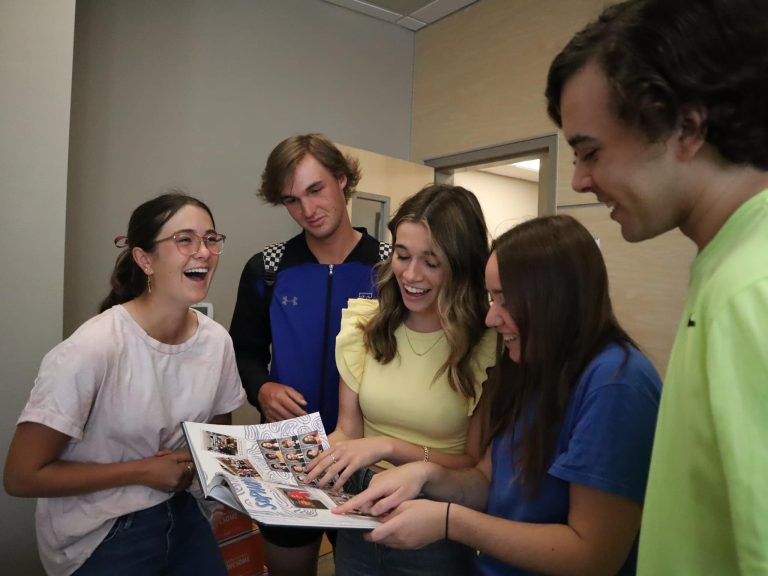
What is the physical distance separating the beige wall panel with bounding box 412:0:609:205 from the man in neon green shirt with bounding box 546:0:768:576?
2.20 m

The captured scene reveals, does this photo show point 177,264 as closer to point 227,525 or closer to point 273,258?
point 273,258

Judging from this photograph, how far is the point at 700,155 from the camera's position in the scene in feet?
1.88

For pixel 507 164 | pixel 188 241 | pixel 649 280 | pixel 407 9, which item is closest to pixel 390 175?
pixel 507 164

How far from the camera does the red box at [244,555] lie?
186 centimetres

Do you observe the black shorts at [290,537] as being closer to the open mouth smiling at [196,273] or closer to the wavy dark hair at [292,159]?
the open mouth smiling at [196,273]

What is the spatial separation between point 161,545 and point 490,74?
117 inches

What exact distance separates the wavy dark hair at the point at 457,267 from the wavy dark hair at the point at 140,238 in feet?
2.11

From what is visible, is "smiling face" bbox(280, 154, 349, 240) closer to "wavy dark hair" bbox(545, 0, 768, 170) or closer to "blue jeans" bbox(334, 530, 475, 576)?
"blue jeans" bbox(334, 530, 475, 576)

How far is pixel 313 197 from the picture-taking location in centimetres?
167

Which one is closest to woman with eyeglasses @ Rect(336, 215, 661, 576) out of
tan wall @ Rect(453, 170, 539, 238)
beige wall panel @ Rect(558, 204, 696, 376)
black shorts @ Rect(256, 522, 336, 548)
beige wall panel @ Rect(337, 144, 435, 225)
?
black shorts @ Rect(256, 522, 336, 548)

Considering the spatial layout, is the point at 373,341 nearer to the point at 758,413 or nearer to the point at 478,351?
the point at 478,351

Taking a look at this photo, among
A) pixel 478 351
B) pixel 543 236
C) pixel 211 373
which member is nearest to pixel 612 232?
pixel 478 351

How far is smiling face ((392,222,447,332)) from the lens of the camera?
1286 millimetres

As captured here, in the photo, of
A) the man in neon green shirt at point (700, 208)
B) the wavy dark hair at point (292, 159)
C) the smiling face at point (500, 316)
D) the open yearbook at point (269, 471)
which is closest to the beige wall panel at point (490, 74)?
the wavy dark hair at point (292, 159)
